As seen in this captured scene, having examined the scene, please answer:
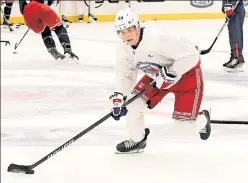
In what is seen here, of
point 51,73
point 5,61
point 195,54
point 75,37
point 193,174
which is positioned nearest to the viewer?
point 193,174

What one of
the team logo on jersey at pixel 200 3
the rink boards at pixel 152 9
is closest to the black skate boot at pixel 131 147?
the rink boards at pixel 152 9

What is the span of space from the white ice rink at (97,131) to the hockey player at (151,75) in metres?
0.14

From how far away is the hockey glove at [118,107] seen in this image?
2132mm

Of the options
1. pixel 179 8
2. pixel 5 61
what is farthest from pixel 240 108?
pixel 179 8

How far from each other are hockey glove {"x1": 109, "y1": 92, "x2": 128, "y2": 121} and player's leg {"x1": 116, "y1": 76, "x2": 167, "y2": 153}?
0.08m

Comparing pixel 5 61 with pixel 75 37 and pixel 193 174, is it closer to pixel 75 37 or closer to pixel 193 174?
pixel 75 37

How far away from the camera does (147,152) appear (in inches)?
94.6

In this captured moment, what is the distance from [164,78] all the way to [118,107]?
0.24m

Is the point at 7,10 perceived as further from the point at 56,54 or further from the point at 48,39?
the point at 56,54

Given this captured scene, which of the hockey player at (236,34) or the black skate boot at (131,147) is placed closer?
the black skate boot at (131,147)

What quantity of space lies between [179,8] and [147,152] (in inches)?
267

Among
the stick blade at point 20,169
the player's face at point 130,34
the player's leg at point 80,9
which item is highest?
the player's face at point 130,34

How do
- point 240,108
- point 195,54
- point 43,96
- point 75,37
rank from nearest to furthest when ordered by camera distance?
point 195,54 → point 240,108 → point 43,96 → point 75,37

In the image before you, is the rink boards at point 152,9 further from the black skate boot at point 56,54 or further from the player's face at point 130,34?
the player's face at point 130,34
